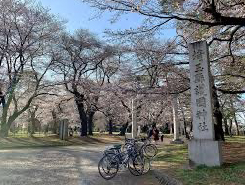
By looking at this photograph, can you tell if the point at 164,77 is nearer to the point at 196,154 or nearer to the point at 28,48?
the point at 196,154

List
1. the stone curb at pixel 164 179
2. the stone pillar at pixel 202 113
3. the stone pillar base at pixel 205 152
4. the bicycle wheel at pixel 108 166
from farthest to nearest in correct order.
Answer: the stone pillar at pixel 202 113 → the stone pillar base at pixel 205 152 → the bicycle wheel at pixel 108 166 → the stone curb at pixel 164 179

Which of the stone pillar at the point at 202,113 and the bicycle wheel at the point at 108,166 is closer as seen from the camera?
the bicycle wheel at the point at 108,166

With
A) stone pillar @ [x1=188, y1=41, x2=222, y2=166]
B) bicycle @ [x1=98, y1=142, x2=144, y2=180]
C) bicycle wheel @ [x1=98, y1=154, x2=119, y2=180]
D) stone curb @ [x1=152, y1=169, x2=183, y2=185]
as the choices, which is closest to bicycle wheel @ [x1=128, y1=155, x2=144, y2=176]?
bicycle @ [x1=98, y1=142, x2=144, y2=180]

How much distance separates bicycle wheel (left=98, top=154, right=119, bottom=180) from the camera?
7.13 meters

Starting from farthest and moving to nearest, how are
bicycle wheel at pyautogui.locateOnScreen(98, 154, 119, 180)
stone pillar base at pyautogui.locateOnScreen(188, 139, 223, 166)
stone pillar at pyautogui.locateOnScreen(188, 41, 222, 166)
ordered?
1. stone pillar at pyautogui.locateOnScreen(188, 41, 222, 166)
2. stone pillar base at pyautogui.locateOnScreen(188, 139, 223, 166)
3. bicycle wheel at pyautogui.locateOnScreen(98, 154, 119, 180)

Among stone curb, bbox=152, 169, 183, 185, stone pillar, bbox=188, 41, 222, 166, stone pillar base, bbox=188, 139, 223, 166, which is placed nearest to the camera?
stone curb, bbox=152, 169, 183, 185

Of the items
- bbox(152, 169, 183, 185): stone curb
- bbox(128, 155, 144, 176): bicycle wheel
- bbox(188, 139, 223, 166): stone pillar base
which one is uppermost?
bbox(188, 139, 223, 166): stone pillar base

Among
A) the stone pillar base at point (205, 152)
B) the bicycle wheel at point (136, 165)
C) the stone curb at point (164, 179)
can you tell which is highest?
the stone pillar base at point (205, 152)

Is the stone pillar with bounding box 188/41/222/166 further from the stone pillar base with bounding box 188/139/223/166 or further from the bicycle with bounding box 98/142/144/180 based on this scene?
the bicycle with bounding box 98/142/144/180

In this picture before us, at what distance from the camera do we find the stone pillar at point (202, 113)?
7.88 meters

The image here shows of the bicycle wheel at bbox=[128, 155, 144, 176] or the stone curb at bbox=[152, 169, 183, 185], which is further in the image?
the bicycle wheel at bbox=[128, 155, 144, 176]

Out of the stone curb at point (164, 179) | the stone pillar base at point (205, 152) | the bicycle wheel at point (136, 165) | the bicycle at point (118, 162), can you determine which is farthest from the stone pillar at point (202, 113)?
the bicycle at point (118, 162)

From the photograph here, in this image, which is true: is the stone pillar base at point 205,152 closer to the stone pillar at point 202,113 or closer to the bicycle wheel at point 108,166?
the stone pillar at point 202,113

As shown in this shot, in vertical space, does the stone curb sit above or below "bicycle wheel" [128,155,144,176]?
below
